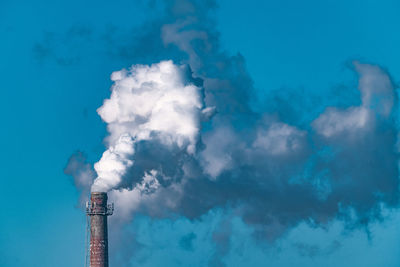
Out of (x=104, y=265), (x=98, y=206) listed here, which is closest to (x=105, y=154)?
(x=98, y=206)

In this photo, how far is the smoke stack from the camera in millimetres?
77188

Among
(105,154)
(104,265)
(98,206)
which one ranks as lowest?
(104,265)

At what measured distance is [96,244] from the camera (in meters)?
77.2

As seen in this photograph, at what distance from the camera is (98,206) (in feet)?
255

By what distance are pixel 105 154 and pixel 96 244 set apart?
980 cm

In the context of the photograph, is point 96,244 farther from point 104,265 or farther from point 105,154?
point 105,154

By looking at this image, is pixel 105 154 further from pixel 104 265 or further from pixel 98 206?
pixel 104 265

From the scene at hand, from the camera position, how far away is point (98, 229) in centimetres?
7756

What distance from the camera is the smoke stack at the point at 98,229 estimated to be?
77.2 meters

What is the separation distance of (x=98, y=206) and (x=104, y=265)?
19.2 feet

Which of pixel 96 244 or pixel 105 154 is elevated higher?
pixel 105 154

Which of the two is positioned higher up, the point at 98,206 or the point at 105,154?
the point at 105,154

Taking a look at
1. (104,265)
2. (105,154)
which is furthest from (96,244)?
(105,154)
